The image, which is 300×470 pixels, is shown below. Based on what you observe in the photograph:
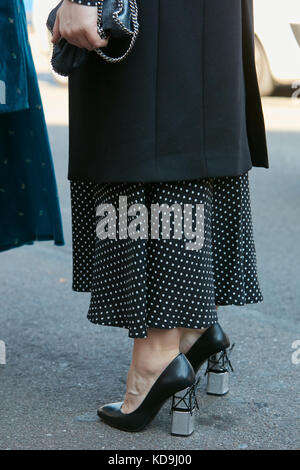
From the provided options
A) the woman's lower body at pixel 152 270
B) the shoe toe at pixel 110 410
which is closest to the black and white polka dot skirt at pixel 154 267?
the woman's lower body at pixel 152 270

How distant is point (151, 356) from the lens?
85.5 inches

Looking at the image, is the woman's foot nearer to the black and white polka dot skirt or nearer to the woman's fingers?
the black and white polka dot skirt

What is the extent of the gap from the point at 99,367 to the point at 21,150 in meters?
0.73

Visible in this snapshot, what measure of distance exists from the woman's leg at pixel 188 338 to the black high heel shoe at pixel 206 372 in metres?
0.01

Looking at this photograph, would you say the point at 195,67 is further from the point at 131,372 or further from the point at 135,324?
the point at 131,372

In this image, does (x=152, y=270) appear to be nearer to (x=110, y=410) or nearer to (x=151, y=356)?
(x=151, y=356)

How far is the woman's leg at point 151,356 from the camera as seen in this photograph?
7.11 feet

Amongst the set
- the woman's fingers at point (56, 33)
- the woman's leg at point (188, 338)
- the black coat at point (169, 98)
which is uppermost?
the woman's fingers at point (56, 33)

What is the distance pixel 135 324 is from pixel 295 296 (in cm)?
151

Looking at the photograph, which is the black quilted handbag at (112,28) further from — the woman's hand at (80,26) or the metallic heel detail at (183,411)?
the metallic heel detail at (183,411)

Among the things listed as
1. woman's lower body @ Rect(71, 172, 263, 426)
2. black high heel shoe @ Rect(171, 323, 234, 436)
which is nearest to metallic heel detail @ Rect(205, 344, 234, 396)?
black high heel shoe @ Rect(171, 323, 234, 436)

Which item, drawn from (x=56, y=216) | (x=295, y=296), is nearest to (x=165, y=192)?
(x=56, y=216)

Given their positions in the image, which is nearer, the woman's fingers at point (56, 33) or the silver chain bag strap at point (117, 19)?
the silver chain bag strap at point (117, 19)

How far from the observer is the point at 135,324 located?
210 cm
